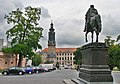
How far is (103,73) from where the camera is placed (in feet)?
65.1

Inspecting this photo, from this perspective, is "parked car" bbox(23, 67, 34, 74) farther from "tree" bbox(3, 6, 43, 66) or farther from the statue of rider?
the statue of rider

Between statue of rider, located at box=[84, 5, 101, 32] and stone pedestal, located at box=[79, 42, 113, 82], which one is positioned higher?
statue of rider, located at box=[84, 5, 101, 32]

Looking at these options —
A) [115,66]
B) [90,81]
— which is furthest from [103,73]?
Answer: [115,66]

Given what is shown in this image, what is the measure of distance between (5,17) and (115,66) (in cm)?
3898

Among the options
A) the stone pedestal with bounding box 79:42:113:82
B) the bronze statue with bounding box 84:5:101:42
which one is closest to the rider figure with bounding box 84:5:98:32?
the bronze statue with bounding box 84:5:101:42

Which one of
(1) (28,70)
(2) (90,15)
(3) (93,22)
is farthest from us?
(1) (28,70)

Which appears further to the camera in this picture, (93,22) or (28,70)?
(28,70)

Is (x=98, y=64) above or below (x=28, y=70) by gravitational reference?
above

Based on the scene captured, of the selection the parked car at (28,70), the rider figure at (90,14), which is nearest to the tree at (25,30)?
the parked car at (28,70)

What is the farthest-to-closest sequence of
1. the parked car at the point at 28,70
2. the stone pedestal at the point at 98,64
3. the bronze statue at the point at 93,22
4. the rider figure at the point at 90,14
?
1. the parked car at the point at 28,70
2. the rider figure at the point at 90,14
3. the bronze statue at the point at 93,22
4. the stone pedestal at the point at 98,64

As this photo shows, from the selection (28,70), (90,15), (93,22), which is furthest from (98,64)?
(28,70)

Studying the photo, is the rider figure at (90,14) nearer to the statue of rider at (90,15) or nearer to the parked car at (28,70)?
the statue of rider at (90,15)

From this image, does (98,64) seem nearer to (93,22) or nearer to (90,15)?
(93,22)

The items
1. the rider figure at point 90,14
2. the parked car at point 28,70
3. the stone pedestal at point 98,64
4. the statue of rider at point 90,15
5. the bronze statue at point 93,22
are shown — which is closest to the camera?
the stone pedestal at point 98,64
